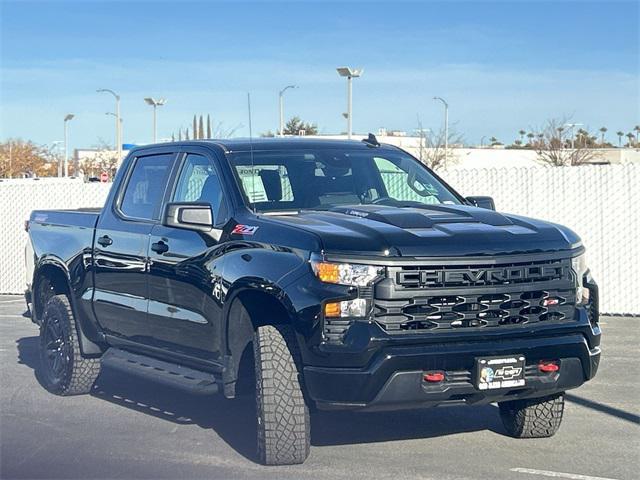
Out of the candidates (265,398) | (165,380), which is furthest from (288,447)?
(165,380)

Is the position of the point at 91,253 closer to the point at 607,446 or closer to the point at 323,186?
the point at 323,186

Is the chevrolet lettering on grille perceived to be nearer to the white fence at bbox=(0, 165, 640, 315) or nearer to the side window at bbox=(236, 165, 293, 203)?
the side window at bbox=(236, 165, 293, 203)

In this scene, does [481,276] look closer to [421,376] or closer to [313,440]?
[421,376]

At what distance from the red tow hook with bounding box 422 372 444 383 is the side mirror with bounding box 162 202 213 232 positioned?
6.13 ft

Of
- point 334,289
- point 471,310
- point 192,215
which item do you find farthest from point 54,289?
point 471,310

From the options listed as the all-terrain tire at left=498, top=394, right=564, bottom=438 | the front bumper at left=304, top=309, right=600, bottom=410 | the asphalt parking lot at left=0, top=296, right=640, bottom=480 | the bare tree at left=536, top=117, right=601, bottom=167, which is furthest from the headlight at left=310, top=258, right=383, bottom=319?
the bare tree at left=536, top=117, right=601, bottom=167

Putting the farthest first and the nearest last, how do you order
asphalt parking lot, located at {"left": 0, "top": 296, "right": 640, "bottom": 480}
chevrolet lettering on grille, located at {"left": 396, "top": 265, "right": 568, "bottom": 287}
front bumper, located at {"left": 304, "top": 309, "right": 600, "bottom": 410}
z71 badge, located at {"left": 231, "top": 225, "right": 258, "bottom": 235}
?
1. z71 badge, located at {"left": 231, "top": 225, "right": 258, "bottom": 235}
2. asphalt parking lot, located at {"left": 0, "top": 296, "right": 640, "bottom": 480}
3. chevrolet lettering on grille, located at {"left": 396, "top": 265, "right": 568, "bottom": 287}
4. front bumper, located at {"left": 304, "top": 309, "right": 600, "bottom": 410}

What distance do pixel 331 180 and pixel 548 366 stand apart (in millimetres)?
2145

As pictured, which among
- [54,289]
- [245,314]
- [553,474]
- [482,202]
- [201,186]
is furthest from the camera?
[54,289]

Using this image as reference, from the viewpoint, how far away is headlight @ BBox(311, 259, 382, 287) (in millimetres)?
5777

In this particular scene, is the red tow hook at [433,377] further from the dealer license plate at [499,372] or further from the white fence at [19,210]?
the white fence at [19,210]

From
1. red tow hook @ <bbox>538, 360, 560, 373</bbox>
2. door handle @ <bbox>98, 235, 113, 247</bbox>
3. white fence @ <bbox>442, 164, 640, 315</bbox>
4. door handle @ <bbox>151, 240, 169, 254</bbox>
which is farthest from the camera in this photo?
white fence @ <bbox>442, 164, 640, 315</bbox>

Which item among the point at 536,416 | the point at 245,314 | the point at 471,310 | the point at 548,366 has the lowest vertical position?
the point at 536,416

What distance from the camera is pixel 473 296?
5938 mm
